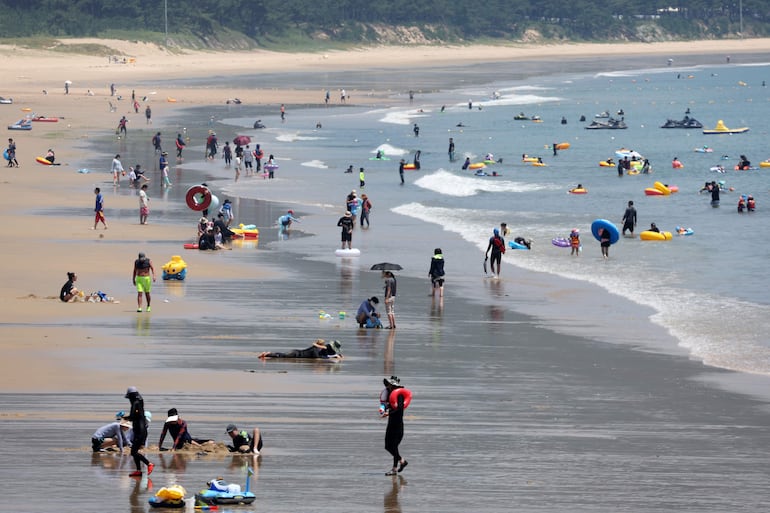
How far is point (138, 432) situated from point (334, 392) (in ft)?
17.1

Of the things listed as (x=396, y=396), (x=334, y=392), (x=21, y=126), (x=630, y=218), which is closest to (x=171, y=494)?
(x=396, y=396)

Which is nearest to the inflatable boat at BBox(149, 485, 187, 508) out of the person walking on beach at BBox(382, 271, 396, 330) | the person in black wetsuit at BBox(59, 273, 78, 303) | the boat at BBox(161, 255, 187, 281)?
the person walking on beach at BBox(382, 271, 396, 330)

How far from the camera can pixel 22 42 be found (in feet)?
500

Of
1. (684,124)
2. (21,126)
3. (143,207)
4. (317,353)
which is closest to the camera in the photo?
(317,353)

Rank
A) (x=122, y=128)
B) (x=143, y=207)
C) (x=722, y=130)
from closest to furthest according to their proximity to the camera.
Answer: (x=143, y=207), (x=122, y=128), (x=722, y=130)

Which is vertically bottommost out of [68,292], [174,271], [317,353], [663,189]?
[317,353]

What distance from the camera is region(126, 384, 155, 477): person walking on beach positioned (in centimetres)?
1870

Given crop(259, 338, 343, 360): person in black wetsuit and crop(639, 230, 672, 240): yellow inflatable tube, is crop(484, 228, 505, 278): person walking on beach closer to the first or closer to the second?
crop(639, 230, 672, 240): yellow inflatable tube

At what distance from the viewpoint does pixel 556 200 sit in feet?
197

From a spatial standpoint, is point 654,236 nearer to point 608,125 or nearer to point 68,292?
point 68,292

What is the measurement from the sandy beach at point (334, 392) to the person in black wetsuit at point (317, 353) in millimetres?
479

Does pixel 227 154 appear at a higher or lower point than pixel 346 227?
higher

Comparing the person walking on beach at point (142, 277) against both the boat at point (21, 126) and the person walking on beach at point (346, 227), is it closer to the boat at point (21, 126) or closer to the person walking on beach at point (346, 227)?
the person walking on beach at point (346, 227)

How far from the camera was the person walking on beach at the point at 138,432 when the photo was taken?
18703 millimetres
